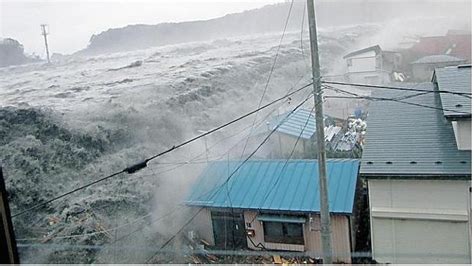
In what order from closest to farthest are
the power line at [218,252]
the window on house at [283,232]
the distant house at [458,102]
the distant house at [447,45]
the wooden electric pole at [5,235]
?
the wooden electric pole at [5,235] → the distant house at [458,102] → the distant house at [447,45] → the power line at [218,252] → the window on house at [283,232]

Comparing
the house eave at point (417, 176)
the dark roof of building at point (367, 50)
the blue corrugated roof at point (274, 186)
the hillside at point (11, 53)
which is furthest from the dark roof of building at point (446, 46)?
the hillside at point (11, 53)

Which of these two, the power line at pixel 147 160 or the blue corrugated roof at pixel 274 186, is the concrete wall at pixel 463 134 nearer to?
the blue corrugated roof at pixel 274 186

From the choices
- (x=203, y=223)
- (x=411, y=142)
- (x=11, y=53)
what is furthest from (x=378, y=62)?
(x=11, y=53)

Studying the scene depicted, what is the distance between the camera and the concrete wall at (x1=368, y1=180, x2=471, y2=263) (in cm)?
101

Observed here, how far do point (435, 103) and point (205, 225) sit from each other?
31.2 inches

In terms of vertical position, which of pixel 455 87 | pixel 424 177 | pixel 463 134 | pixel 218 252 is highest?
pixel 455 87

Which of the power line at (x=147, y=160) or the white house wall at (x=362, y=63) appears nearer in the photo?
the power line at (x=147, y=160)

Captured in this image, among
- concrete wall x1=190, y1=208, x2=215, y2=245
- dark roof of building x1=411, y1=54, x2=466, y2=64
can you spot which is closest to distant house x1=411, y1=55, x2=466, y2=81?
dark roof of building x1=411, y1=54, x2=466, y2=64

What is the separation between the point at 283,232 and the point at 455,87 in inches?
25.3

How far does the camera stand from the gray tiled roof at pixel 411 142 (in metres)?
1.06

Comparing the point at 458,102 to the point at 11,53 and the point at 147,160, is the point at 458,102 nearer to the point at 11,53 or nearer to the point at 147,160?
the point at 147,160

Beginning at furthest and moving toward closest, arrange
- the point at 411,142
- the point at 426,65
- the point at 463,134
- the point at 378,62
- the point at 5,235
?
the point at 378,62 → the point at 426,65 → the point at 411,142 → the point at 463,134 → the point at 5,235

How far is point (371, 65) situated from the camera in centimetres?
139

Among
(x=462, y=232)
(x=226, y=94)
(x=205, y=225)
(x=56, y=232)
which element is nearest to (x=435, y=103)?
(x=462, y=232)
